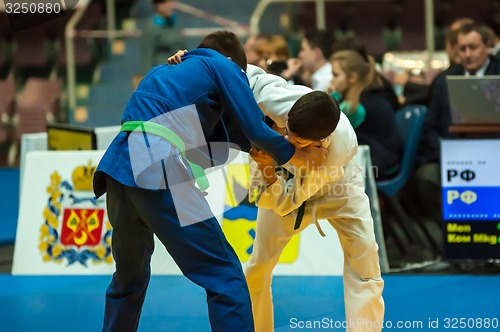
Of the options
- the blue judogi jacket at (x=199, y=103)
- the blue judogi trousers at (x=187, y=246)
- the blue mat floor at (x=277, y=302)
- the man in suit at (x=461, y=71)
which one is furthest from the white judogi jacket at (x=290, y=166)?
the man in suit at (x=461, y=71)

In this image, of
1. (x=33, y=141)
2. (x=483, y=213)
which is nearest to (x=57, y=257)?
(x=33, y=141)

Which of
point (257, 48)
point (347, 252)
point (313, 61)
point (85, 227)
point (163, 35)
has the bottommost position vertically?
point (85, 227)

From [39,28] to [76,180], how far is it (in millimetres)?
8963

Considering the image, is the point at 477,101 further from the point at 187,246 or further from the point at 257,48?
the point at 187,246

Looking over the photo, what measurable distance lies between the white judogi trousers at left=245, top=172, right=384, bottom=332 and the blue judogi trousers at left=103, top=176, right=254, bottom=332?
0.55 m

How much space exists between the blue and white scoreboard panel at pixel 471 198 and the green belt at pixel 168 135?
2.90 m

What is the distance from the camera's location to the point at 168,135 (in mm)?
3795

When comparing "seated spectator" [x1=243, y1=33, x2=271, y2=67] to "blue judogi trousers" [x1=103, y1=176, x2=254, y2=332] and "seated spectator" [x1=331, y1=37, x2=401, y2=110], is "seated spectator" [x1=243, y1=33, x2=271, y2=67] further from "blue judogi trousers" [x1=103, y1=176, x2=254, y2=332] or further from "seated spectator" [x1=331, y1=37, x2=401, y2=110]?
"blue judogi trousers" [x1=103, y1=176, x2=254, y2=332]

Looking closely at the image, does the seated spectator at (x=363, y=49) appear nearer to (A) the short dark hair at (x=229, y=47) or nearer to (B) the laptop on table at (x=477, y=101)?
(B) the laptop on table at (x=477, y=101)

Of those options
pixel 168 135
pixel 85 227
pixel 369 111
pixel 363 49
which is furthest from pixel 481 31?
pixel 168 135

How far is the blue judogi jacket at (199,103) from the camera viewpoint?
3.76m

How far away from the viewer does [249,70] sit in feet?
14.0

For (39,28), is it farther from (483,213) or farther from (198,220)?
(198,220)

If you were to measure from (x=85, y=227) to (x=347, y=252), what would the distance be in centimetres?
274
